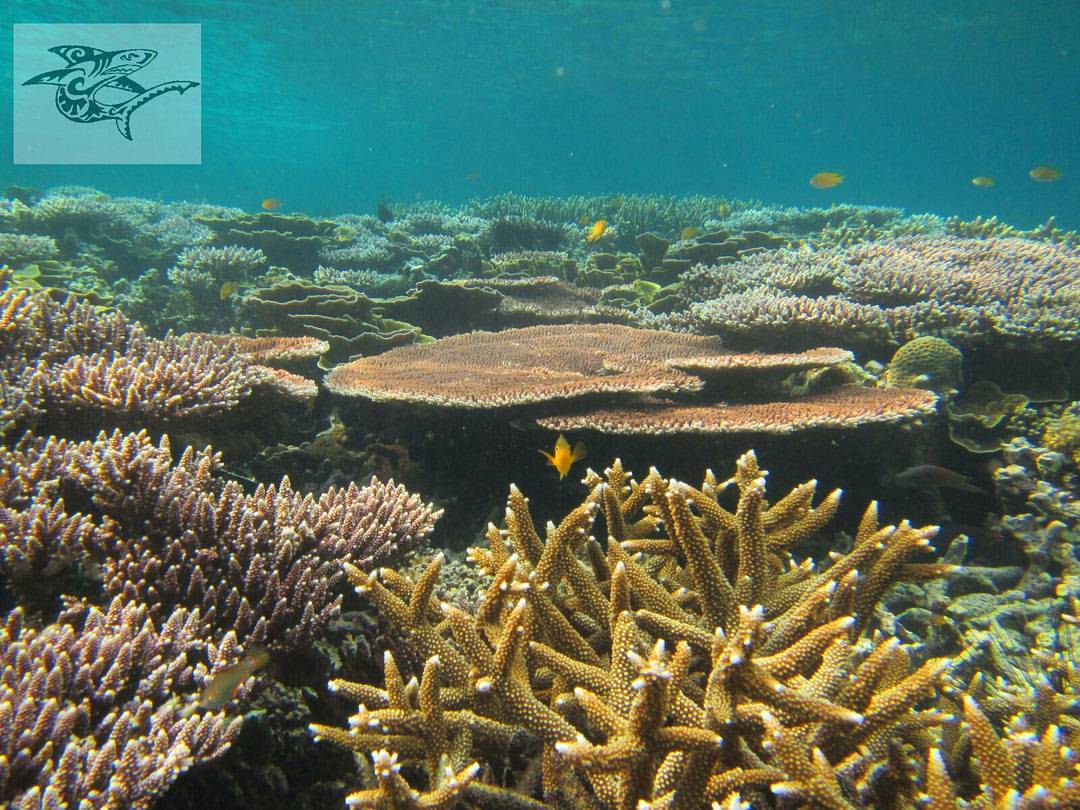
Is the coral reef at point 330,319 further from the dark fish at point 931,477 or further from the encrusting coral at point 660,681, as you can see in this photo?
the dark fish at point 931,477

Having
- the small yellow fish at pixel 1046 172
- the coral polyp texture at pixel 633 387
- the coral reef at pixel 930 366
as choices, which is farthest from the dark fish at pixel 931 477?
the small yellow fish at pixel 1046 172

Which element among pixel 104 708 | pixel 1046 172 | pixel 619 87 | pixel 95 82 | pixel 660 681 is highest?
pixel 619 87

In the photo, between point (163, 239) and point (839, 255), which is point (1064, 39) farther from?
point (163, 239)

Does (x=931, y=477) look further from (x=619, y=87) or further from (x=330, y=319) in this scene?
(x=619, y=87)

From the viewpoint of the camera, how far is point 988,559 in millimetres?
4258

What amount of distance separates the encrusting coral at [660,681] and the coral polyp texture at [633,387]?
140 centimetres

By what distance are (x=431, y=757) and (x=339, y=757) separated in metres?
0.61

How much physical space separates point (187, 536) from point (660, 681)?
88.4 inches

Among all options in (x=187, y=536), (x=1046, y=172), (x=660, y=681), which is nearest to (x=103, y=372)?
(x=187, y=536)

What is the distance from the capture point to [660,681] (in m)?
1.58

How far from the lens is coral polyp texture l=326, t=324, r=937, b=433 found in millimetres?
4105

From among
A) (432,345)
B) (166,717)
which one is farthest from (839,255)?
(166,717)

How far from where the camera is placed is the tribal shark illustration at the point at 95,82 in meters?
13.0

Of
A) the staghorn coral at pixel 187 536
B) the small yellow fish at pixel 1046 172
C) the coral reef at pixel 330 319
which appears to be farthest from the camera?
the small yellow fish at pixel 1046 172
